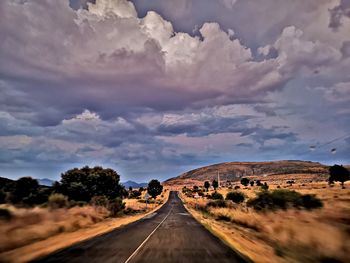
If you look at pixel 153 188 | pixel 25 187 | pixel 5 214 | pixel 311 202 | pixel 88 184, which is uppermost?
pixel 153 188

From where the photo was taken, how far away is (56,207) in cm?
3083

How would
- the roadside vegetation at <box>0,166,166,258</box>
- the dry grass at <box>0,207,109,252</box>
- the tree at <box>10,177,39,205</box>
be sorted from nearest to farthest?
A: the dry grass at <box>0,207,109,252</box> < the roadside vegetation at <box>0,166,166,258</box> < the tree at <box>10,177,39,205</box>

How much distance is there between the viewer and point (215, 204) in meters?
55.1

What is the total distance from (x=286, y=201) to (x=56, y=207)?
2068 cm

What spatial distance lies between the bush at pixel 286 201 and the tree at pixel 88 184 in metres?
27.8

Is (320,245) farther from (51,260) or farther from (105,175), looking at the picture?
(105,175)

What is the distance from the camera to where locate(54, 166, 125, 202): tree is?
52250mm

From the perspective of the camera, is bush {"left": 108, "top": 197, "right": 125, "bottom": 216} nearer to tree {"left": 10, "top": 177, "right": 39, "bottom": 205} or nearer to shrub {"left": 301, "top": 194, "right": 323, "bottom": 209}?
tree {"left": 10, "top": 177, "right": 39, "bottom": 205}

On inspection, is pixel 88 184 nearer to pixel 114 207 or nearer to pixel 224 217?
pixel 114 207

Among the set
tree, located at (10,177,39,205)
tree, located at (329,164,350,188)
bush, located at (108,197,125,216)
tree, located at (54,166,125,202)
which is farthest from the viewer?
tree, located at (329,164,350,188)

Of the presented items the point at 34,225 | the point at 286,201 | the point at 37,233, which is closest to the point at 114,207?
the point at 286,201

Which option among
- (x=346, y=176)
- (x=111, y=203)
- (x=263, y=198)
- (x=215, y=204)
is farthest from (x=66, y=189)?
(x=346, y=176)

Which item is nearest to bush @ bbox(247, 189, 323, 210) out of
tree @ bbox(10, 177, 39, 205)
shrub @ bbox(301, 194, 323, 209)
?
shrub @ bbox(301, 194, 323, 209)

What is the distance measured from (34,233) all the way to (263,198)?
25.3 m
